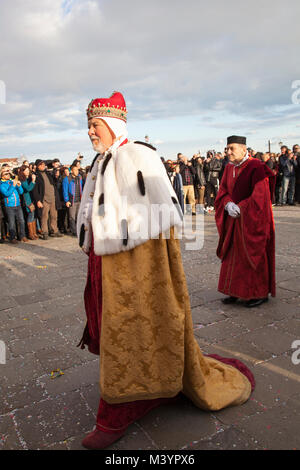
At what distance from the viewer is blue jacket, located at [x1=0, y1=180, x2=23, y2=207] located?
8.95 m

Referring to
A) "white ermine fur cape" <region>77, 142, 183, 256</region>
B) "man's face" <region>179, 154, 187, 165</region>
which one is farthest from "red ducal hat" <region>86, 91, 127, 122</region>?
"man's face" <region>179, 154, 187, 165</region>

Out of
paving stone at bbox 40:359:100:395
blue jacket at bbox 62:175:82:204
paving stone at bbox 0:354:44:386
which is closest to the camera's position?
paving stone at bbox 40:359:100:395

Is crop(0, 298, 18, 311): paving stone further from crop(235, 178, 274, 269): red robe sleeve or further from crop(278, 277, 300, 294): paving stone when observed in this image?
crop(278, 277, 300, 294): paving stone

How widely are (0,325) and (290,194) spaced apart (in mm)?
12156

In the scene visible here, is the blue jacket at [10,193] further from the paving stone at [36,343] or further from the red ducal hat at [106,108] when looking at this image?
the red ducal hat at [106,108]

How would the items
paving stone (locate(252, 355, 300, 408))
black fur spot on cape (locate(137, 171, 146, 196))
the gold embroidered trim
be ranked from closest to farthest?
black fur spot on cape (locate(137, 171, 146, 196)) < the gold embroidered trim < paving stone (locate(252, 355, 300, 408))

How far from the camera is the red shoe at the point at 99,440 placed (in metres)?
2.18

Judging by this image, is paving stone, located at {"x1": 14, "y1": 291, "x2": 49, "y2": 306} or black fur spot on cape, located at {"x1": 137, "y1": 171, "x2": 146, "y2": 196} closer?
black fur spot on cape, located at {"x1": 137, "y1": 171, "x2": 146, "y2": 196}

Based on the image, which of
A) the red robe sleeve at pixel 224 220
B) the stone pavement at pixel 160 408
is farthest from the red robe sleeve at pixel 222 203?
the stone pavement at pixel 160 408

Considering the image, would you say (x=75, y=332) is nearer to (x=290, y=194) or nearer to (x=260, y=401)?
(x=260, y=401)

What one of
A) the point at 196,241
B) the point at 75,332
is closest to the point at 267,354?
the point at 75,332

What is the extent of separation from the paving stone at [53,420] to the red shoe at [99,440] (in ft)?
0.56

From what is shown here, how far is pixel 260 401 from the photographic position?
99.5 inches

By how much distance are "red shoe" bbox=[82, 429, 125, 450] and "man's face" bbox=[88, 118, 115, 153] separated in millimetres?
1740
